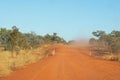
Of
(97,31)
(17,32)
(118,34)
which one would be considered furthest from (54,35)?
(17,32)

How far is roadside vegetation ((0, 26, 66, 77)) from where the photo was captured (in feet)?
91.6

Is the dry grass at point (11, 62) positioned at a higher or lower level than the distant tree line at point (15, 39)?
lower

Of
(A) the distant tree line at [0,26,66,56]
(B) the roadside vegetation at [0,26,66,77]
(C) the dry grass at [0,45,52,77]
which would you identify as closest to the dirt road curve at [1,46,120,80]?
(C) the dry grass at [0,45,52,77]

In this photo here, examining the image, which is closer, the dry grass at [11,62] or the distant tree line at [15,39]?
the dry grass at [11,62]

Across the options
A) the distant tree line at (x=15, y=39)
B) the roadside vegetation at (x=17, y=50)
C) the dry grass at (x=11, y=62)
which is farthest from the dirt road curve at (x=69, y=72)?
the distant tree line at (x=15, y=39)

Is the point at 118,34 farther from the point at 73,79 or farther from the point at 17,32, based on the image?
the point at 73,79

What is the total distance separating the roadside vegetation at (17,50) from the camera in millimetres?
27933

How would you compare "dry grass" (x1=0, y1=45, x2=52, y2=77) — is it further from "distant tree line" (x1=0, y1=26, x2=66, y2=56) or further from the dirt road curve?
"distant tree line" (x1=0, y1=26, x2=66, y2=56)

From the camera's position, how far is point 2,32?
6894cm

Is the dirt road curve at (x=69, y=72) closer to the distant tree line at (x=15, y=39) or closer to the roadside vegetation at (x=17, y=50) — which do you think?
the roadside vegetation at (x=17, y=50)

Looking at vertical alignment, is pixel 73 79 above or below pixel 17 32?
below

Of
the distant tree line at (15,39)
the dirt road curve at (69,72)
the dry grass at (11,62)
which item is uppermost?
the distant tree line at (15,39)

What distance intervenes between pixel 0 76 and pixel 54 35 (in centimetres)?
9704

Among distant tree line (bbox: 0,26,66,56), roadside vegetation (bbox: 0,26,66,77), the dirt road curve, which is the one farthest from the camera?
distant tree line (bbox: 0,26,66,56)
